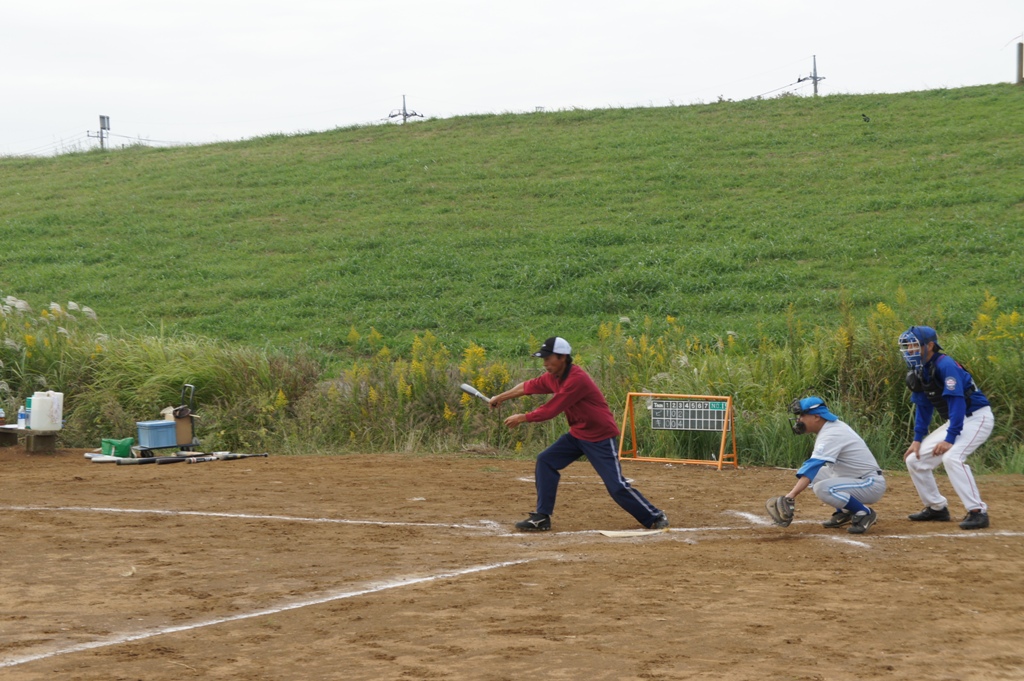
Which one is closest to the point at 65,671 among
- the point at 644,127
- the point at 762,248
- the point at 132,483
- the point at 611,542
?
the point at 611,542

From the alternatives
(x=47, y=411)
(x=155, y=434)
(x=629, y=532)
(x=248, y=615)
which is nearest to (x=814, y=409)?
(x=629, y=532)

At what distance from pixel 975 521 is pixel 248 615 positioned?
20.0ft

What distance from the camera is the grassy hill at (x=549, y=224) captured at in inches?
916

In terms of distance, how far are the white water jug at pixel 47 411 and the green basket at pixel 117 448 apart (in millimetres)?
1067

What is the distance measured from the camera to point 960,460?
29.8 ft

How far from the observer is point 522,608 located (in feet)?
21.3

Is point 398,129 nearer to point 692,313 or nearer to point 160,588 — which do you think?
→ point 692,313

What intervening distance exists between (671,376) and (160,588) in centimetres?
966

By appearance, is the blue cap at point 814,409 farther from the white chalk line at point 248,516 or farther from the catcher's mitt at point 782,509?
the white chalk line at point 248,516

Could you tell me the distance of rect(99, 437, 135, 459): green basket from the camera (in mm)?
14516

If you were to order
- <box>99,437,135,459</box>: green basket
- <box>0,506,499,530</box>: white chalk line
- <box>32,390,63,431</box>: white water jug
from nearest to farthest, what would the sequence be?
<box>0,506,499,530</box>: white chalk line
<box>99,437,135,459</box>: green basket
<box>32,390,63,431</box>: white water jug

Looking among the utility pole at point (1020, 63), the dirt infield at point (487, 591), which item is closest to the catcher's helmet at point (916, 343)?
the dirt infield at point (487, 591)

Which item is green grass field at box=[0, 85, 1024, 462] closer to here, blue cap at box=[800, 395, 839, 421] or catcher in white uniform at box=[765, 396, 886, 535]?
catcher in white uniform at box=[765, 396, 886, 535]

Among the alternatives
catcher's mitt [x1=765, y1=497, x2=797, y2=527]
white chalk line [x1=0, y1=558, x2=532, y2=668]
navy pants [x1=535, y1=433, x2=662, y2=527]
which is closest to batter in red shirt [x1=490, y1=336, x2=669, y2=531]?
navy pants [x1=535, y1=433, x2=662, y2=527]
